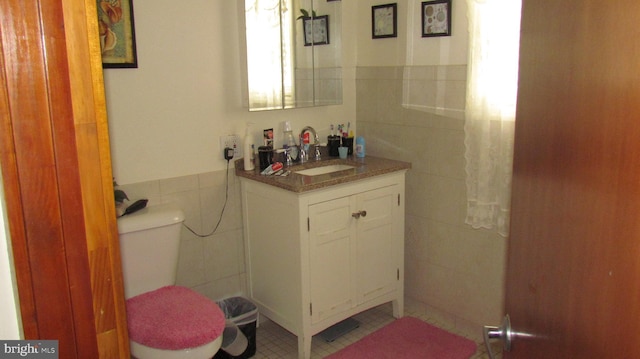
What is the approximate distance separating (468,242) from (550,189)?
2026 millimetres

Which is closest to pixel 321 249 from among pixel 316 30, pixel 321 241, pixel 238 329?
→ pixel 321 241

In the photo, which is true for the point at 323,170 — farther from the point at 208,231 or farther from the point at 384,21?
the point at 384,21

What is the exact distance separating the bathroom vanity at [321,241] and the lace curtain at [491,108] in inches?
17.4

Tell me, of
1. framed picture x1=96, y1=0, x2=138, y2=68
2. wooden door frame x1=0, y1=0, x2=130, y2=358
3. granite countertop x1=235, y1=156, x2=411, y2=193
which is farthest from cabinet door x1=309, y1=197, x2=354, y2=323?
wooden door frame x1=0, y1=0, x2=130, y2=358

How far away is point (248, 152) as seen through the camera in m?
2.66

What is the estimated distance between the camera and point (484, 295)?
272 cm

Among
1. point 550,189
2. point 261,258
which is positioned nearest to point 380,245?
point 261,258

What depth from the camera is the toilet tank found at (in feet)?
7.08

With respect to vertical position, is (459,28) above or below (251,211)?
above

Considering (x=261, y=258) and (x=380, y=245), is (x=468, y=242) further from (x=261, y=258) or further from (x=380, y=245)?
(x=261, y=258)

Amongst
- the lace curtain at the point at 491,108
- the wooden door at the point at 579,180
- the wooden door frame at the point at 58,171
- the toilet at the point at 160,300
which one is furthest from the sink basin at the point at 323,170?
the wooden door frame at the point at 58,171

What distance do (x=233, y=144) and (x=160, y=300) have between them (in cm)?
91

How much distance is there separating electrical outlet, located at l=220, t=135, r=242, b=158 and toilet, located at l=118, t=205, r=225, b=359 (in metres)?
0.44

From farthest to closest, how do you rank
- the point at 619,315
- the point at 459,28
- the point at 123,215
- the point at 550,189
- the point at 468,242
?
the point at 468,242
the point at 459,28
the point at 123,215
the point at 550,189
the point at 619,315
